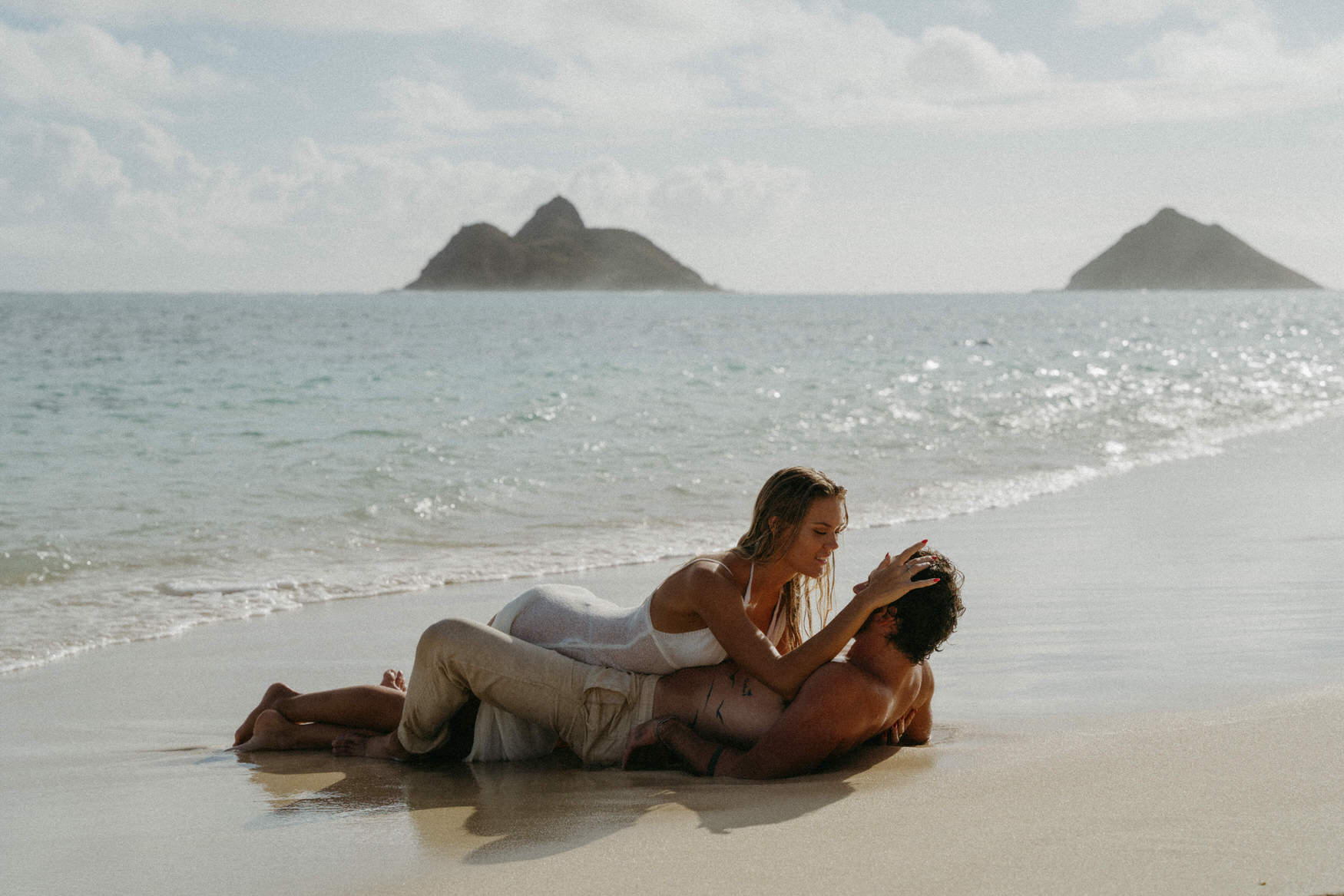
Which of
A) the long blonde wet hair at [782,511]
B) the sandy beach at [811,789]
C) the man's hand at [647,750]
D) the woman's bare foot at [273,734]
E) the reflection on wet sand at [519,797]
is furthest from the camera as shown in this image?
the woman's bare foot at [273,734]

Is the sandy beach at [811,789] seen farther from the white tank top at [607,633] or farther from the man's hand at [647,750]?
the white tank top at [607,633]

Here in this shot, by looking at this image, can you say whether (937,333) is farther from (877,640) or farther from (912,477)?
(877,640)

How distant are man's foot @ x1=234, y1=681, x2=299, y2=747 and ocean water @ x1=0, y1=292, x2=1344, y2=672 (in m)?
2.10

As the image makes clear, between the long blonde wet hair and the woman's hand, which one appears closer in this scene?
the woman's hand

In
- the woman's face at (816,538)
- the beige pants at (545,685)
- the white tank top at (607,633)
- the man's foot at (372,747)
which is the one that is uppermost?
the woman's face at (816,538)

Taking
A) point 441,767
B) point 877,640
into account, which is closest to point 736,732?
point 877,640

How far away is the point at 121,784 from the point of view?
170 inches

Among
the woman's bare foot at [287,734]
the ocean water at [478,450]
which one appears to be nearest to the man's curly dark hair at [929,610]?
the woman's bare foot at [287,734]

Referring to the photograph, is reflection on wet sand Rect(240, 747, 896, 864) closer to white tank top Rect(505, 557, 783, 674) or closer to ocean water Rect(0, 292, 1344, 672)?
white tank top Rect(505, 557, 783, 674)

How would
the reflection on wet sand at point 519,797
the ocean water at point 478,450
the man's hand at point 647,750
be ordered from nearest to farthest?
the reflection on wet sand at point 519,797
the man's hand at point 647,750
the ocean water at point 478,450

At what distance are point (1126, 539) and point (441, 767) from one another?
587 cm

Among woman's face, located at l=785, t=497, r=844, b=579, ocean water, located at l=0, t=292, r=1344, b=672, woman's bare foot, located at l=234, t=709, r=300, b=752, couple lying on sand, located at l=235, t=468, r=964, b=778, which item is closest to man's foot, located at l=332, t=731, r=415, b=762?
couple lying on sand, located at l=235, t=468, r=964, b=778

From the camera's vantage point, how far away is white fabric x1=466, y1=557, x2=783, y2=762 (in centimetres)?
429

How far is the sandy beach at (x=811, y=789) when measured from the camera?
3092 millimetres
